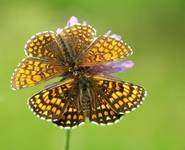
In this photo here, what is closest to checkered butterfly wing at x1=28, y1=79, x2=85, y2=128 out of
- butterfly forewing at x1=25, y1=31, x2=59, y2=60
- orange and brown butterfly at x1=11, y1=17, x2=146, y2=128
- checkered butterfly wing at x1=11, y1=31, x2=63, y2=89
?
orange and brown butterfly at x1=11, y1=17, x2=146, y2=128

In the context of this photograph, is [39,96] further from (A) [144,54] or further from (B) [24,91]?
(A) [144,54]

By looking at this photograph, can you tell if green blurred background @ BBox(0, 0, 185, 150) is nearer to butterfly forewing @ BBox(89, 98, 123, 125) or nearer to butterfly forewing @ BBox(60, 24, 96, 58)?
butterfly forewing @ BBox(60, 24, 96, 58)

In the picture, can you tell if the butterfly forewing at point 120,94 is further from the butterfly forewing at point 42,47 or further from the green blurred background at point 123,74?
the green blurred background at point 123,74

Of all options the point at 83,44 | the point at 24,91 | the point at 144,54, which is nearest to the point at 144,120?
the point at 24,91

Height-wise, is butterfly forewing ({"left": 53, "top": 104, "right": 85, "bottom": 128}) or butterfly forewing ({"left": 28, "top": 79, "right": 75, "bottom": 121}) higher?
butterfly forewing ({"left": 28, "top": 79, "right": 75, "bottom": 121})

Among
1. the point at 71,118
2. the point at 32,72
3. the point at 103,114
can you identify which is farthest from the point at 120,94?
the point at 32,72

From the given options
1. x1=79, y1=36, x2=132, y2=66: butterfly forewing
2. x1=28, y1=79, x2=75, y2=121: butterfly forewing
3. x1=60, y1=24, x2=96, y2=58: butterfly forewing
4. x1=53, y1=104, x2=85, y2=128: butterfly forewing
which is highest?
x1=60, y1=24, x2=96, y2=58: butterfly forewing
